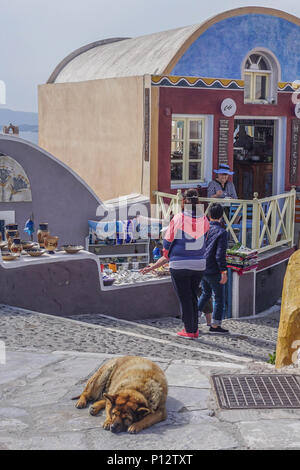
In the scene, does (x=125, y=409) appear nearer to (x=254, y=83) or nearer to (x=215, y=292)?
(x=215, y=292)

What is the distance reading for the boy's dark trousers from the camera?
26.1ft

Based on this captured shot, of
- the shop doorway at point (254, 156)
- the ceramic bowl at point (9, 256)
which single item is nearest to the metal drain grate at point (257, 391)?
the ceramic bowl at point (9, 256)

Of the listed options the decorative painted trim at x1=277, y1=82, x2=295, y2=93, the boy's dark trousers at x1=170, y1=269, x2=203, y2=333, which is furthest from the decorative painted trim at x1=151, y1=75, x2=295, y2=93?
the boy's dark trousers at x1=170, y1=269, x2=203, y2=333

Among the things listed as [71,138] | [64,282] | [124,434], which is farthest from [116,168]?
[124,434]

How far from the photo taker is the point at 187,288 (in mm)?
8023

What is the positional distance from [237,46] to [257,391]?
444 inches

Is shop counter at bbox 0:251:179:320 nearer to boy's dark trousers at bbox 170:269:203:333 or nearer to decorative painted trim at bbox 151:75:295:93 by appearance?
boy's dark trousers at bbox 170:269:203:333

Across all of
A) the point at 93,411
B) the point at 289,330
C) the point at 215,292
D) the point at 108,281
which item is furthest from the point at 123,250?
the point at 93,411

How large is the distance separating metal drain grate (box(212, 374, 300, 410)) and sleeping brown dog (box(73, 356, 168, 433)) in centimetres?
62

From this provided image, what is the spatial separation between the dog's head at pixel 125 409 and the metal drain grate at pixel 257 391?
0.79 metres

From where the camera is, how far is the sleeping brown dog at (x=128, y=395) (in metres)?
4.61

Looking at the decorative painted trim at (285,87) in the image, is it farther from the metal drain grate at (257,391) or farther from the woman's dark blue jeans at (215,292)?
the metal drain grate at (257,391)

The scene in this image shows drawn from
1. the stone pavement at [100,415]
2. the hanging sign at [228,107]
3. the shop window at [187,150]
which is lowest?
the stone pavement at [100,415]
